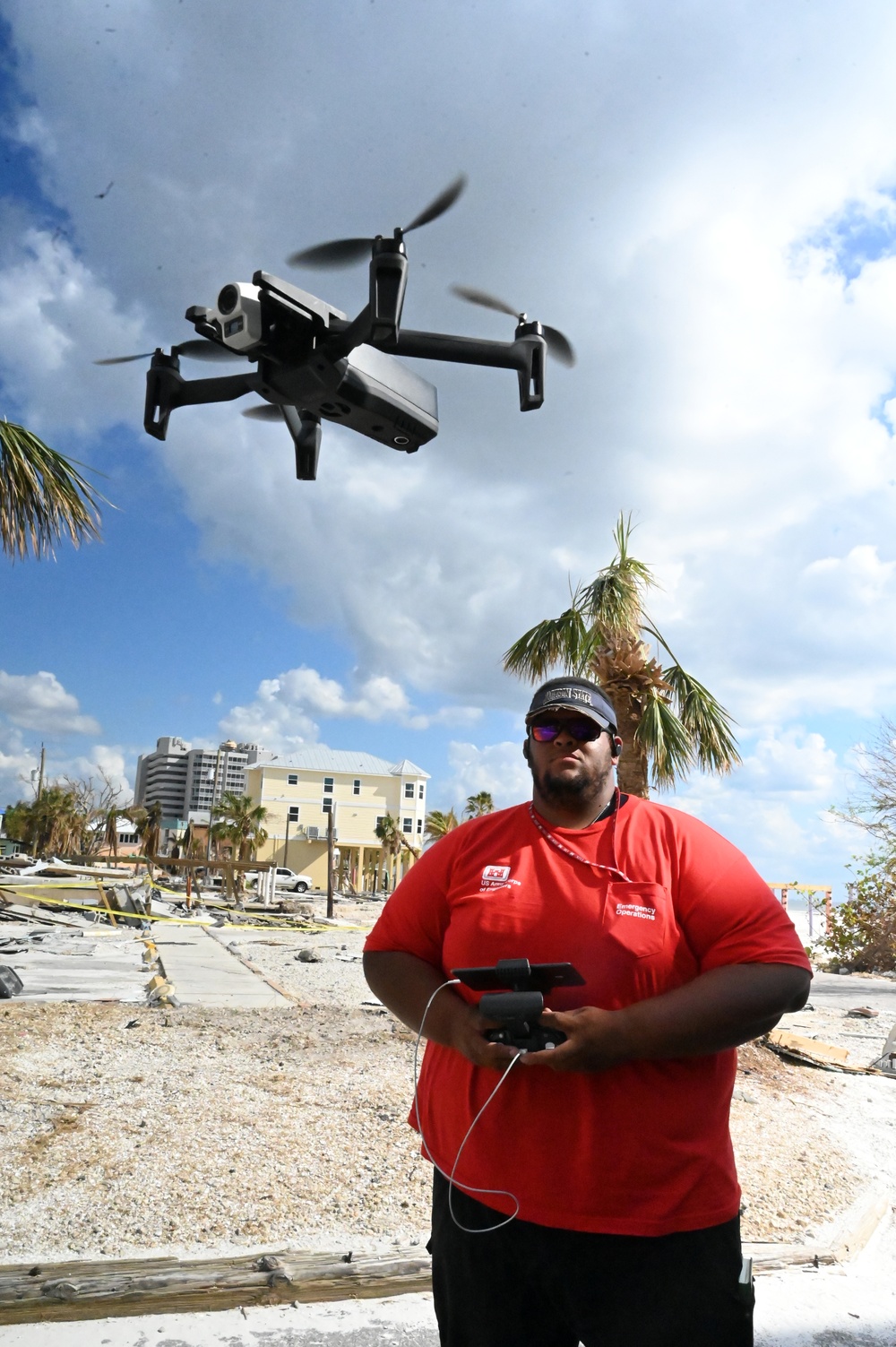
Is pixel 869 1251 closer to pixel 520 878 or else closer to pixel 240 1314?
pixel 240 1314

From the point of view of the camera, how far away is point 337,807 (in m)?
77.4

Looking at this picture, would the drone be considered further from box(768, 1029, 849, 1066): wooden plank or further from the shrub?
the shrub

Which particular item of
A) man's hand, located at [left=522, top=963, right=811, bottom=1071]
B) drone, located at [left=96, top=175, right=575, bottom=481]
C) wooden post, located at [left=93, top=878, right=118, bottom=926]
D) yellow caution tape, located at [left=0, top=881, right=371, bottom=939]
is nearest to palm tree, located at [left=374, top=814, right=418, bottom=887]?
yellow caution tape, located at [left=0, top=881, right=371, bottom=939]

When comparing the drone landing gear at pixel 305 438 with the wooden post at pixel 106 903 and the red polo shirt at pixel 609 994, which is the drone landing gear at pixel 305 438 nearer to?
the red polo shirt at pixel 609 994

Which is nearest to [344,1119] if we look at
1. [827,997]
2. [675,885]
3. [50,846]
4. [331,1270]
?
[331,1270]

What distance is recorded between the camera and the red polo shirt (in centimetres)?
182

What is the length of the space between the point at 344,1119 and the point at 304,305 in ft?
15.0

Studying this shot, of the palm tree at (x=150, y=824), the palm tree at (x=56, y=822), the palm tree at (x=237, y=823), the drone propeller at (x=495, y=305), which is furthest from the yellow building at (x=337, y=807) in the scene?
the drone propeller at (x=495, y=305)

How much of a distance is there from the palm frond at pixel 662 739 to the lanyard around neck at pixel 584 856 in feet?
26.1

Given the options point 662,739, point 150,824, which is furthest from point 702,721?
point 150,824

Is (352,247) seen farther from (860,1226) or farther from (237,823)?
(237,823)

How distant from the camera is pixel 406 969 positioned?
7.30ft

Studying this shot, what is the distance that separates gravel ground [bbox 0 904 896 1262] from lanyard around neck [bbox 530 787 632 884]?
2467 millimetres

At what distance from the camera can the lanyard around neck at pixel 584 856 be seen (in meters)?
2.06
